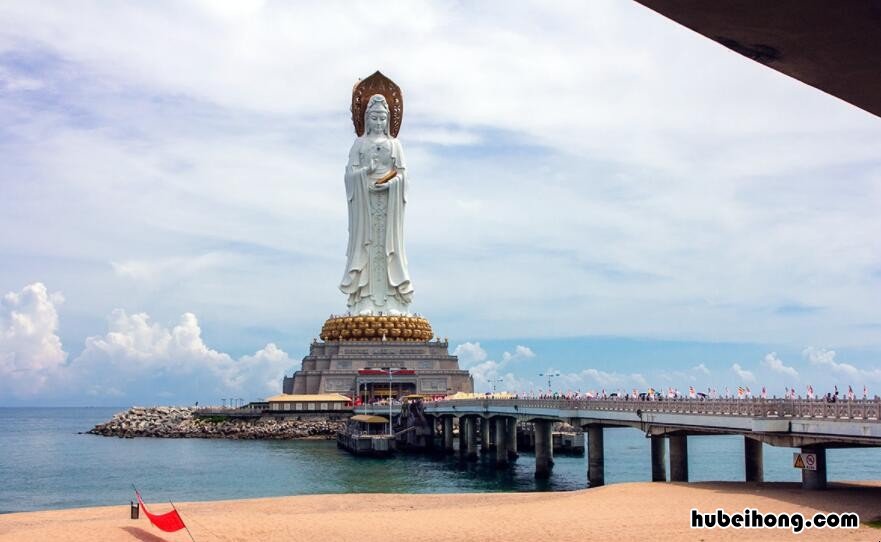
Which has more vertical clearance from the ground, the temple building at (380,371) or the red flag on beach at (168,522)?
the temple building at (380,371)

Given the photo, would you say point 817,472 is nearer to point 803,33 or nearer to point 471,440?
point 803,33

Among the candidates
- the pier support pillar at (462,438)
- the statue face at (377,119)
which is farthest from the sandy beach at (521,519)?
the statue face at (377,119)

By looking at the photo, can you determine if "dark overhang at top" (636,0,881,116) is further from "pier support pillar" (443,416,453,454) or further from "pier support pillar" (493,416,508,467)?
"pier support pillar" (443,416,453,454)

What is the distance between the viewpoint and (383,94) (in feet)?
258

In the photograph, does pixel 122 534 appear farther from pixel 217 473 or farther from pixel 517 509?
pixel 217 473

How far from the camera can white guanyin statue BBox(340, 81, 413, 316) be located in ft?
252

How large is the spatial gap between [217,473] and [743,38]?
45830 mm

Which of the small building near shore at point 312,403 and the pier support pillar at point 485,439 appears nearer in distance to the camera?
the pier support pillar at point 485,439

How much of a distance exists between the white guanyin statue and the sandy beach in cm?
4721

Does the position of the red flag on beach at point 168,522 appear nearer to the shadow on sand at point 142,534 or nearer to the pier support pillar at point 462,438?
the shadow on sand at point 142,534

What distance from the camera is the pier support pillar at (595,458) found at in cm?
3731

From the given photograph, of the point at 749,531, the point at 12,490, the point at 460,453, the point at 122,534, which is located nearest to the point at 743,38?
the point at 749,531

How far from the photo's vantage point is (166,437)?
243ft

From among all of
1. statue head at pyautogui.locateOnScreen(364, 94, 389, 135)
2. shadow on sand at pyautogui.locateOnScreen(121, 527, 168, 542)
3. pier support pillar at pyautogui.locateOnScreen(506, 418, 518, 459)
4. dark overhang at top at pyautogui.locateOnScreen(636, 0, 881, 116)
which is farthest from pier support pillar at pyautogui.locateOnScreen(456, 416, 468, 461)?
dark overhang at top at pyautogui.locateOnScreen(636, 0, 881, 116)
